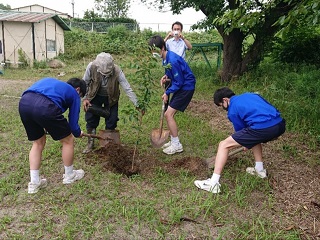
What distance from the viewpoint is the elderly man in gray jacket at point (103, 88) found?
154 inches

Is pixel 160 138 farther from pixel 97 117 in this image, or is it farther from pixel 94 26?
pixel 94 26

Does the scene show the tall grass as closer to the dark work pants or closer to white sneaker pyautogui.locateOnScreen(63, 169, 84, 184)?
white sneaker pyautogui.locateOnScreen(63, 169, 84, 184)

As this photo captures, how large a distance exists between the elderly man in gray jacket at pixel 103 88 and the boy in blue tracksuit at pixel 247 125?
4.00 feet

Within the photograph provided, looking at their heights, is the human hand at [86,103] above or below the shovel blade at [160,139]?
above

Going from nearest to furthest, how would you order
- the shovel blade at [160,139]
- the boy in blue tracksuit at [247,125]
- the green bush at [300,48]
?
the boy in blue tracksuit at [247,125]
the shovel blade at [160,139]
the green bush at [300,48]

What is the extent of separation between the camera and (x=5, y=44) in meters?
15.5

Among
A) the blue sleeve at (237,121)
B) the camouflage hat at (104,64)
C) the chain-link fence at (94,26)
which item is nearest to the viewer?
the blue sleeve at (237,121)

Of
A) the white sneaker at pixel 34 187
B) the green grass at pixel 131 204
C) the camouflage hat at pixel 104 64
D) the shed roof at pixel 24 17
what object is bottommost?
the green grass at pixel 131 204

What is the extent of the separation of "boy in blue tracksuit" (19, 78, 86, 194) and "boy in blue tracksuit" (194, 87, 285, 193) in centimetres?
142

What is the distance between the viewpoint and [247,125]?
3.18m

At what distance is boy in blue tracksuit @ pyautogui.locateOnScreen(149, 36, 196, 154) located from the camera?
3.93 metres

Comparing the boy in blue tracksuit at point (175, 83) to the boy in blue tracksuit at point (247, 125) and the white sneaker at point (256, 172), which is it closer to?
the boy in blue tracksuit at point (247, 125)

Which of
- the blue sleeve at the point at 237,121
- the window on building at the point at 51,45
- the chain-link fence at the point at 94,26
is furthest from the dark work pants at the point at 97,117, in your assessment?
the chain-link fence at the point at 94,26

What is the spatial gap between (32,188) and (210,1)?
6.25 meters
